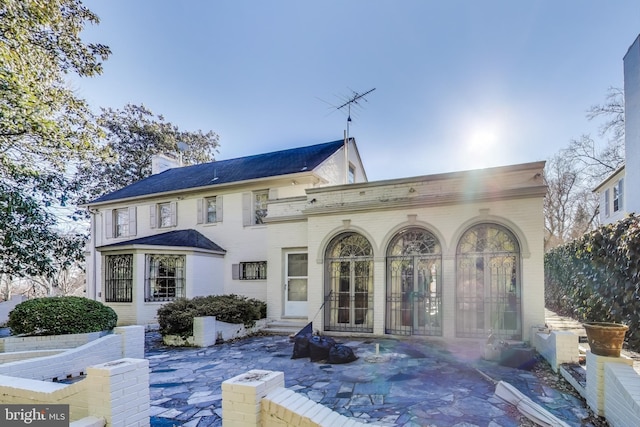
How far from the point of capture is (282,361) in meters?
7.07

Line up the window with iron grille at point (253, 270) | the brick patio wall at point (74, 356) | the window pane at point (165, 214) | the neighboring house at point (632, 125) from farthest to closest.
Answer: the window pane at point (165, 214) → the window with iron grille at point (253, 270) → the neighboring house at point (632, 125) → the brick patio wall at point (74, 356)

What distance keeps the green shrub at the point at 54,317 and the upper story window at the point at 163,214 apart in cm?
759

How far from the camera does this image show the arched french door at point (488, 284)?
801cm

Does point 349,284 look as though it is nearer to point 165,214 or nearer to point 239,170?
point 239,170

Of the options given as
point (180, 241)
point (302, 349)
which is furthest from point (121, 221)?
point (302, 349)

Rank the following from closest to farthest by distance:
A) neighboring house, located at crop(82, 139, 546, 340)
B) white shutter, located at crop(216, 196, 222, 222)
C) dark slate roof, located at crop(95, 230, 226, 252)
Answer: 1. neighboring house, located at crop(82, 139, 546, 340)
2. dark slate roof, located at crop(95, 230, 226, 252)
3. white shutter, located at crop(216, 196, 222, 222)

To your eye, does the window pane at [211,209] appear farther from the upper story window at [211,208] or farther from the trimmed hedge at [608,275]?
the trimmed hedge at [608,275]

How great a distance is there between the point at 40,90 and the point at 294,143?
37.6 ft

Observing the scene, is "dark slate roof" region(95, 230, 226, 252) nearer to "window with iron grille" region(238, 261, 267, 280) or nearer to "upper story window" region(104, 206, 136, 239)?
"window with iron grille" region(238, 261, 267, 280)

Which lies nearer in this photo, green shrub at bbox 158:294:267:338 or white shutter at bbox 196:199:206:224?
green shrub at bbox 158:294:267:338

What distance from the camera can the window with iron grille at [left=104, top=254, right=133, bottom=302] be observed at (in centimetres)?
1216

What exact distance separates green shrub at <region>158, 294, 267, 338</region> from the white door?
103cm

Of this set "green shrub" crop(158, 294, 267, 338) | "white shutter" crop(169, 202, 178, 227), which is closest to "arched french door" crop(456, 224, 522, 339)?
"green shrub" crop(158, 294, 267, 338)

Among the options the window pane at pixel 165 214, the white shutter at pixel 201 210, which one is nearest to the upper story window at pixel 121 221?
the window pane at pixel 165 214
